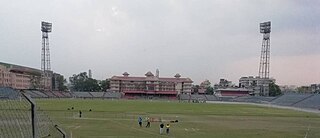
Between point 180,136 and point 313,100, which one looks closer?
point 180,136

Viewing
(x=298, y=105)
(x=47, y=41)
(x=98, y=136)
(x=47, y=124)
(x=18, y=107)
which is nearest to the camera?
(x=18, y=107)

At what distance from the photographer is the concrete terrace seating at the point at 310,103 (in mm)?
93919

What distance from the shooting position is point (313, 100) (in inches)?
4003

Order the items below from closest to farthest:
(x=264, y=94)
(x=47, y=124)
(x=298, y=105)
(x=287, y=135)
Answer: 1. (x=47, y=124)
2. (x=287, y=135)
3. (x=298, y=105)
4. (x=264, y=94)

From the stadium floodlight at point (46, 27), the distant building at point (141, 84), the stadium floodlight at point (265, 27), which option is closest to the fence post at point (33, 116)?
the stadium floodlight at point (265, 27)

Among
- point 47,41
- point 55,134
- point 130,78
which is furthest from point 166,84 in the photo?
point 55,134

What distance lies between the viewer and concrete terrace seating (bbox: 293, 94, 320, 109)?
93919mm

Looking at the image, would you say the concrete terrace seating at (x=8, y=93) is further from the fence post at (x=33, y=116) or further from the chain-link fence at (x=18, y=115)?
the fence post at (x=33, y=116)

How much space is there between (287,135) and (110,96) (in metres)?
138

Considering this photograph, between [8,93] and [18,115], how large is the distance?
3.14 ft

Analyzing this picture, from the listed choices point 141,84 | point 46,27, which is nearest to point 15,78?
point 46,27

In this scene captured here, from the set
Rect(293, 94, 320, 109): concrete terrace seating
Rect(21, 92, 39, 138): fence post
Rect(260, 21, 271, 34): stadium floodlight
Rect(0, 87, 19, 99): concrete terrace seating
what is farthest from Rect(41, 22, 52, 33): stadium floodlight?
Rect(21, 92, 39, 138): fence post

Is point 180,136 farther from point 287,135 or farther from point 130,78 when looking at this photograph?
→ point 130,78

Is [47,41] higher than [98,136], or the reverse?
[47,41]
